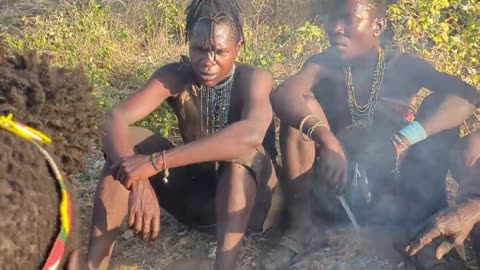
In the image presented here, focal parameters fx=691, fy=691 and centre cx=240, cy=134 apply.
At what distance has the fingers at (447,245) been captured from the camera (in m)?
3.10

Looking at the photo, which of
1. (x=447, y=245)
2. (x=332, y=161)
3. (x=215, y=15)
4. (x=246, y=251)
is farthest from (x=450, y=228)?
(x=215, y=15)

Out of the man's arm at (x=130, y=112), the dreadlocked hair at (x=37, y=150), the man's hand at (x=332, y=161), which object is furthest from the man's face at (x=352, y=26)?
the dreadlocked hair at (x=37, y=150)

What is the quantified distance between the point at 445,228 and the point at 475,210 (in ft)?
0.55

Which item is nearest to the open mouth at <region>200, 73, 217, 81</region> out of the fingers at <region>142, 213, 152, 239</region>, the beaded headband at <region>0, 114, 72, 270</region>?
the fingers at <region>142, 213, 152, 239</region>

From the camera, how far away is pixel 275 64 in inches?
216

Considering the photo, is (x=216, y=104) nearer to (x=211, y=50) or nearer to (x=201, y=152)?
(x=211, y=50)

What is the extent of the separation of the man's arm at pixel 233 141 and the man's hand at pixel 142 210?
15cm

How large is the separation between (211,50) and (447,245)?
1413mm

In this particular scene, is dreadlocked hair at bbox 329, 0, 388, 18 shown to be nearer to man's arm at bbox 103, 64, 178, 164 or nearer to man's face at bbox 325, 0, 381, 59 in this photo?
man's face at bbox 325, 0, 381, 59

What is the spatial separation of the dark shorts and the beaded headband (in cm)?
138

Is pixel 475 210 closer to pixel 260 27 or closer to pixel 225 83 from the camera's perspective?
pixel 225 83

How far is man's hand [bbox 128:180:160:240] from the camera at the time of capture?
9.82ft

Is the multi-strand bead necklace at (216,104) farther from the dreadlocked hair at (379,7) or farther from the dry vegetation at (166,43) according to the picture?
the dreadlocked hair at (379,7)

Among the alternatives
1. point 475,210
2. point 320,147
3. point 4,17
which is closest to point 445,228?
point 475,210
